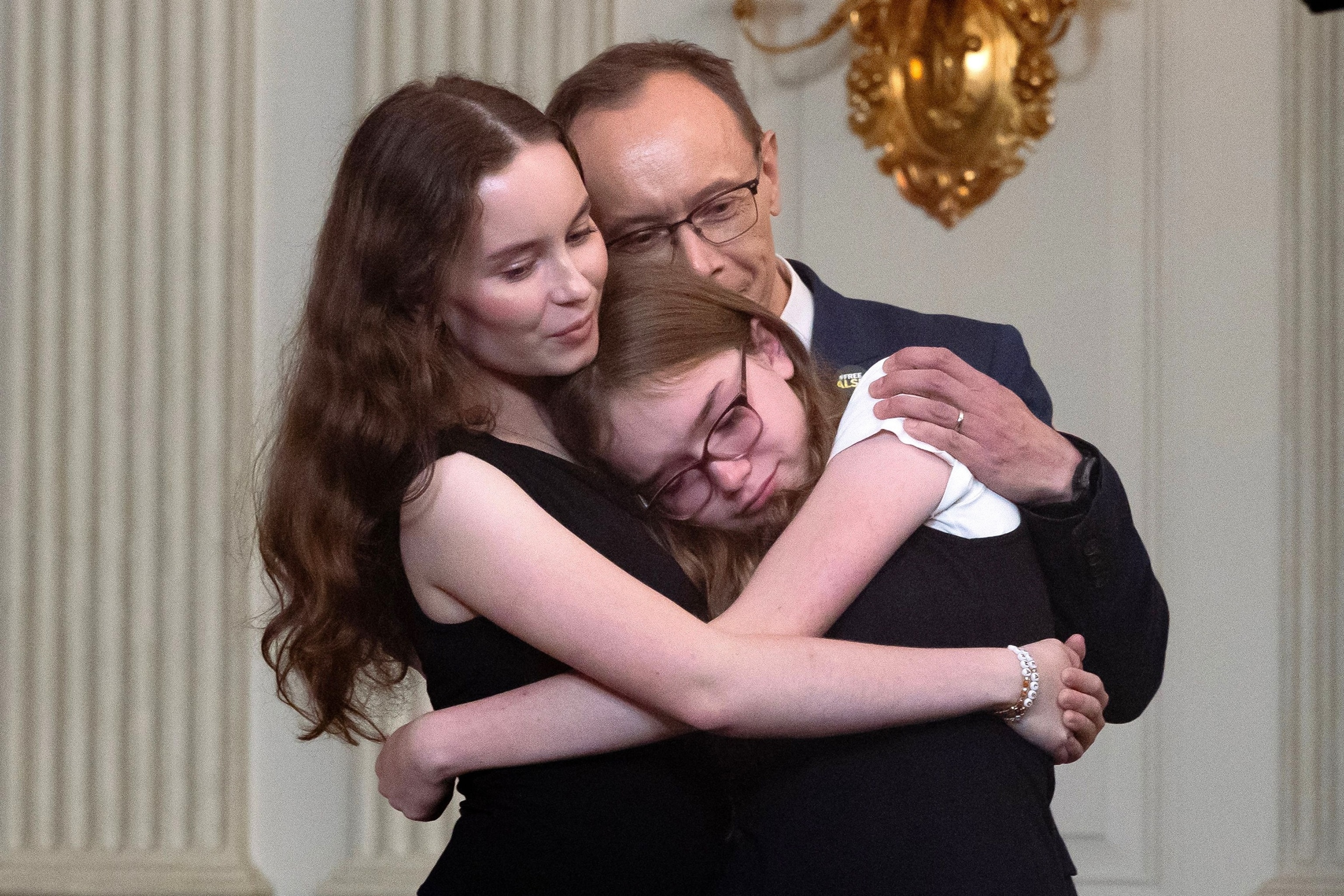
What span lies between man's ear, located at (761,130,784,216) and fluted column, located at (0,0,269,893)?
130cm

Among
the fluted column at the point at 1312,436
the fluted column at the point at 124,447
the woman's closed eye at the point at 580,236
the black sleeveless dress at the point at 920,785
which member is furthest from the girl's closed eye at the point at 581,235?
the fluted column at the point at 1312,436

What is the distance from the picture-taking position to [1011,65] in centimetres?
329

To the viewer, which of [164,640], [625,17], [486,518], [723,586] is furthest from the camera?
[625,17]

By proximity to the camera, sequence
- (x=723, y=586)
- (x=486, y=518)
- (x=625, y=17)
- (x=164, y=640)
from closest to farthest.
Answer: (x=486, y=518)
(x=723, y=586)
(x=164, y=640)
(x=625, y=17)

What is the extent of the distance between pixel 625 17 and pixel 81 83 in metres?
1.25

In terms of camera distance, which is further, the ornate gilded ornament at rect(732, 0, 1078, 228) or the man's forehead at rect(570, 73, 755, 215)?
the ornate gilded ornament at rect(732, 0, 1078, 228)

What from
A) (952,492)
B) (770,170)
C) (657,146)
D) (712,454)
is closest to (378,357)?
(712,454)

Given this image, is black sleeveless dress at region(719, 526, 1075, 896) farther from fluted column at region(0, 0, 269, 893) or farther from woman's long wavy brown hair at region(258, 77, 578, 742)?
fluted column at region(0, 0, 269, 893)

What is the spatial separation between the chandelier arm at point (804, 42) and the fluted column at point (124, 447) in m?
1.15

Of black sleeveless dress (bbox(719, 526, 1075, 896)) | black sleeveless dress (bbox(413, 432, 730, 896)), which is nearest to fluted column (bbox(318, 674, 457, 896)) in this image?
black sleeveless dress (bbox(413, 432, 730, 896))

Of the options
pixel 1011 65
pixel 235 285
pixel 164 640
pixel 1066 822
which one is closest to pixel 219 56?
pixel 235 285

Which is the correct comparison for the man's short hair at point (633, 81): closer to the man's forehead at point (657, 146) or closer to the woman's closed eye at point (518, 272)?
the man's forehead at point (657, 146)

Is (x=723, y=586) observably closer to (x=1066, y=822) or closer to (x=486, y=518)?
(x=486, y=518)

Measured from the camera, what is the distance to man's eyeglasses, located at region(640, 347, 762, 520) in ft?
5.49
